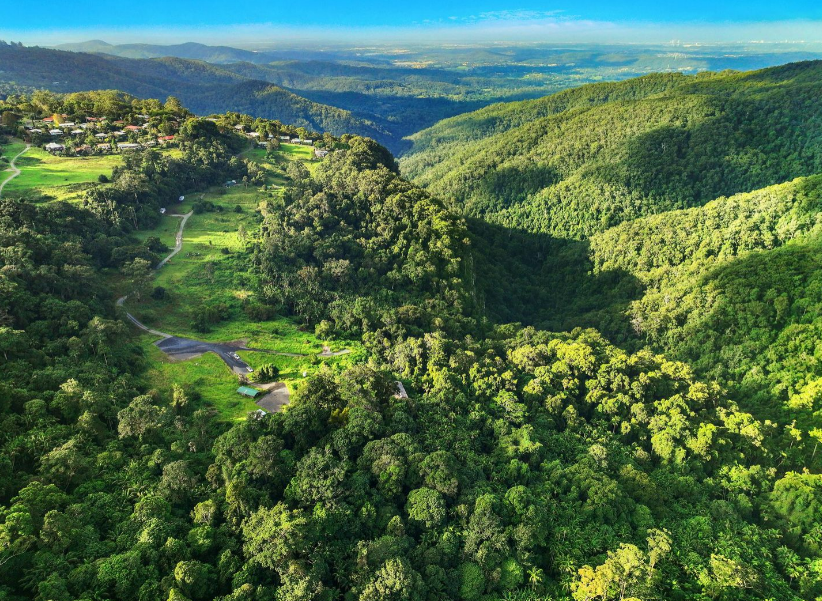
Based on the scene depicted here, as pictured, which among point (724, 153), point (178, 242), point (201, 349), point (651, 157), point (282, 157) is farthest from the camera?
point (651, 157)

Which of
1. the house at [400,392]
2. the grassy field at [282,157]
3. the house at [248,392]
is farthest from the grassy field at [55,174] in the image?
the house at [400,392]

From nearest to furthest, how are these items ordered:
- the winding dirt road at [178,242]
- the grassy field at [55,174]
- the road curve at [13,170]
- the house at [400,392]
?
the house at [400,392]
the winding dirt road at [178,242]
the grassy field at [55,174]
the road curve at [13,170]

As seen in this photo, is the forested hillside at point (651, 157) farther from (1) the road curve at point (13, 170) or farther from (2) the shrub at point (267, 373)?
(1) the road curve at point (13, 170)

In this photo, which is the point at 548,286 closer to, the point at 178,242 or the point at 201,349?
the point at 178,242

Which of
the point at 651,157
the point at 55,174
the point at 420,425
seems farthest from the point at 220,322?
the point at 651,157

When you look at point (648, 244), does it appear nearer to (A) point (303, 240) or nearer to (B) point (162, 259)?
(A) point (303, 240)

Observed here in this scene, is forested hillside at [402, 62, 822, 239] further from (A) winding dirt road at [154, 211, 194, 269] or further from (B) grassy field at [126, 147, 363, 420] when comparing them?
(A) winding dirt road at [154, 211, 194, 269]
